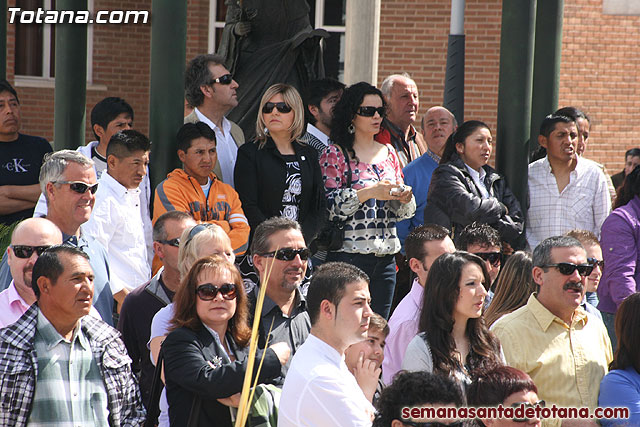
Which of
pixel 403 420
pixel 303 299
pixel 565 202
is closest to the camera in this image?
pixel 403 420

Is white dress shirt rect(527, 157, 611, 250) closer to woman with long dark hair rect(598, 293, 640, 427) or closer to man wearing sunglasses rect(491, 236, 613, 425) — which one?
man wearing sunglasses rect(491, 236, 613, 425)

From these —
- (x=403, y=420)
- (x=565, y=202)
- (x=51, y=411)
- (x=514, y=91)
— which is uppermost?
(x=514, y=91)

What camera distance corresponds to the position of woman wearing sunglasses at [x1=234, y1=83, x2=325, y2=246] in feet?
19.8

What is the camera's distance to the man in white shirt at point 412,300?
15.7ft

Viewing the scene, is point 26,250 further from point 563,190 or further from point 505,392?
point 563,190

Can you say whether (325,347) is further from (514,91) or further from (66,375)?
(514,91)

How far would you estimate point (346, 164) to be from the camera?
A: 6.32 metres

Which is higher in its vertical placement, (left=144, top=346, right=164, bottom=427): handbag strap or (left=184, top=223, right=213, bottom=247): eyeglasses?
(left=184, top=223, right=213, bottom=247): eyeglasses

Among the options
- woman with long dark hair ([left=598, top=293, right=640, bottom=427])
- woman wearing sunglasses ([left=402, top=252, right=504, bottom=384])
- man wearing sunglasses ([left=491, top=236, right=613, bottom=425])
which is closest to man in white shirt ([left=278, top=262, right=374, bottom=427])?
woman wearing sunglasses ([left=402, top=252, right=504, bottom=384])

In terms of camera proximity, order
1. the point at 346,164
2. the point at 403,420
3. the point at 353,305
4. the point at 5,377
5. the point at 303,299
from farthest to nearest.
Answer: the point at 346,164, the point at 303,299, the point at 353,305, the point at 5,377, the point at 403,420

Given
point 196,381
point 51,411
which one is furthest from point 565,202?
point 51,411

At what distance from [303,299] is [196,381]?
956 millimetres

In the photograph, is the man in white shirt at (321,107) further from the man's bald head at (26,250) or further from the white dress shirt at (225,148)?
the man's bald head at (26,250)

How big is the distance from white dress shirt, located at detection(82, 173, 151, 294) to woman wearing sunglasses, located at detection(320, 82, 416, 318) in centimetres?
126
